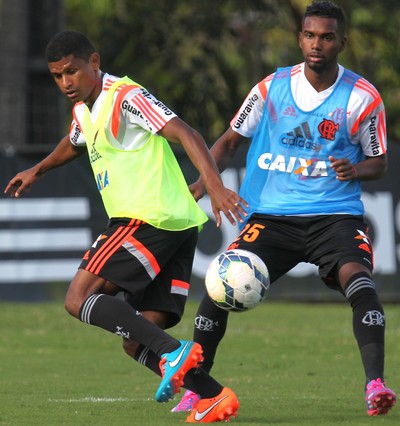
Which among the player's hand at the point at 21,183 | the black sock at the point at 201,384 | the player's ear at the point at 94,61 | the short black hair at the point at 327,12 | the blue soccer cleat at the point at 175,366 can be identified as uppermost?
the short black hair at the point at 327,12

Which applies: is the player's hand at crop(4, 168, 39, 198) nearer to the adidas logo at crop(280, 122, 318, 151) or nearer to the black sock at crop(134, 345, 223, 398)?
the adidas logo at crop(280, 122, 318, 151)

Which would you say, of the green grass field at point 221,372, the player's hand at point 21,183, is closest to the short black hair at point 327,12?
the player's hand at point 21,183

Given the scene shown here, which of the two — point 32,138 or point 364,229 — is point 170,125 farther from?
point 32,138

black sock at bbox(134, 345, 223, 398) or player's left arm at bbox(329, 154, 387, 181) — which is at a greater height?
player's left arm at bbox(329, 154, 387, 181)

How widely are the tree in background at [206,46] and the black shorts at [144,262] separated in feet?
58.1

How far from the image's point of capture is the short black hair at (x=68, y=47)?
7.41 meters

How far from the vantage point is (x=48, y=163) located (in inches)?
325

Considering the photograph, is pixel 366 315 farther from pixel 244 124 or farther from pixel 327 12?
pixel 327 12

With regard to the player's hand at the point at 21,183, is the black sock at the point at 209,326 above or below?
below

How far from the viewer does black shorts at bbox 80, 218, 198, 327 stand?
24.0ft

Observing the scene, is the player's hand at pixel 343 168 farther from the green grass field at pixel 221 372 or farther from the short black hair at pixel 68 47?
the short black hair at pixel 68 47

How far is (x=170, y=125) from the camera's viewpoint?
7141 millimetres

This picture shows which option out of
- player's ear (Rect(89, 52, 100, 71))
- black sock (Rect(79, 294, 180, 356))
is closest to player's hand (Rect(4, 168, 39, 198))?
player's ear (Rect(89, 52, 100, 71))

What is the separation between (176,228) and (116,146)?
0.61m
